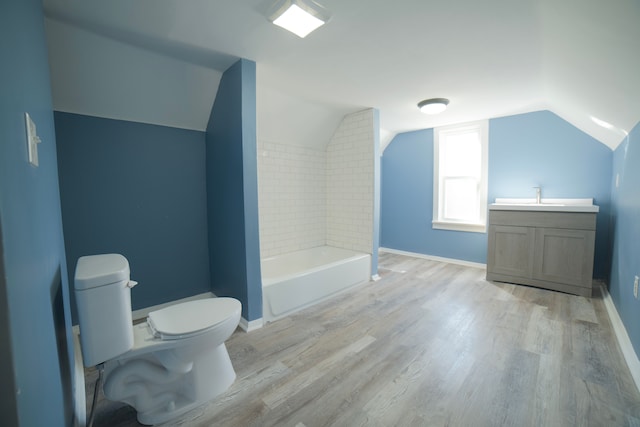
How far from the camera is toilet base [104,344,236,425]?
1307mm

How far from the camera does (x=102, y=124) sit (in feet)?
7.17

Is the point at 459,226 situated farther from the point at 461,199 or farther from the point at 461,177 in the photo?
the point at 461,177

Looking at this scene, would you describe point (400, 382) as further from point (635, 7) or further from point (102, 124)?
point (102, 124)

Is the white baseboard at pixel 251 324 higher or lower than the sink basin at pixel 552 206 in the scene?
lower

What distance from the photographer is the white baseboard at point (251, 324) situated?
2215mm

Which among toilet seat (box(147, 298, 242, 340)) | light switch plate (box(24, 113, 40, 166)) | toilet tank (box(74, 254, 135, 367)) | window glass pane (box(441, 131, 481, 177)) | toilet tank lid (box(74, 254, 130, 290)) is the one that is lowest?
toilet seat (box(147, 298, 242, 340))

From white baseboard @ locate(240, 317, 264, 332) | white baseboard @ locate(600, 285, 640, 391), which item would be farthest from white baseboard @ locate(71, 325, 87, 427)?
white baseboard @ locate(600, 285, 640, 391)

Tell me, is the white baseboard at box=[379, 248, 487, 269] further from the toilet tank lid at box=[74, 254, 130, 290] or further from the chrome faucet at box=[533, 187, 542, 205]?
the toilet tank lid at box=[74, 254, 130, 290]

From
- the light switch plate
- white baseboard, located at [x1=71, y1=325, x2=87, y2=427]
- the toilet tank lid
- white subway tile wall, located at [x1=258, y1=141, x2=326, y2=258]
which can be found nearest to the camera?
the light switch plate

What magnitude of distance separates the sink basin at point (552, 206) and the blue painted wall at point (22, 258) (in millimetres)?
3996

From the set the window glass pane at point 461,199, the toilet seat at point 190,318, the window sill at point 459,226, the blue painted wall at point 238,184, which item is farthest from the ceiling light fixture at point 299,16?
the window sill at point 459,226

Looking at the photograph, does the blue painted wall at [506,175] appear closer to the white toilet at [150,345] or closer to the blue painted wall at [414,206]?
the blue painted wall at [414,206]

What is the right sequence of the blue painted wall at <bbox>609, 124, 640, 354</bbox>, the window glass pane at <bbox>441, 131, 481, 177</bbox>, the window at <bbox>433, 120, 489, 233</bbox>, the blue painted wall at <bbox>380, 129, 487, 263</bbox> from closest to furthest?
the blue painted wall at <bbox>609, 124, 640, 354</bbox>
the window at <bbox>433, 120, 489, 233</bbox>
the window glass pane at <bbox>441, 131, 481, 177</bbox>
the blue painted wall at <bbox>380, 129, 487, 263</bbox>

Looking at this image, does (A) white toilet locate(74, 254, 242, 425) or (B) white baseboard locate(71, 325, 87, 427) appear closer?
(A) white toilet locate(74, 254, 242, 425)
